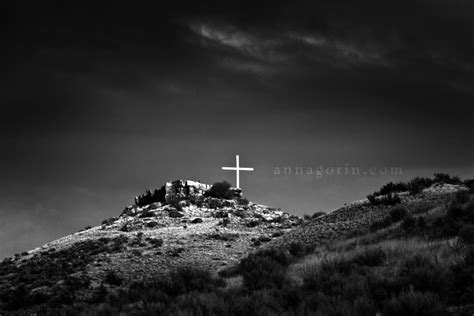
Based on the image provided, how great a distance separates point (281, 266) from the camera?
56.9 feet

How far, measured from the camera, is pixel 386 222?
22.0 meters

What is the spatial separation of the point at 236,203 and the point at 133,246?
22.9 metres

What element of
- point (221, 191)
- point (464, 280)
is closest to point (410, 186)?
point (464, 280)

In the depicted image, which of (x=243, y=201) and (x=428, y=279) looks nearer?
(x=428, y=279)

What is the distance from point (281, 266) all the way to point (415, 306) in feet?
29.0

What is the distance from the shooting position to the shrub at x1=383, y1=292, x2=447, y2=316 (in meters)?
8.70

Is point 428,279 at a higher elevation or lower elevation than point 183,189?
lower

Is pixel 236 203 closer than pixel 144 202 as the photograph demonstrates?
Yes

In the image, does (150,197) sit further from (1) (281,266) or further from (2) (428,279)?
(2) (428,279)

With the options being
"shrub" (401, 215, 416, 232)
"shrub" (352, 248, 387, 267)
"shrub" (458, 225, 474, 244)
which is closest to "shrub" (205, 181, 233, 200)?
"shrub" (401, 215, 416, 232)

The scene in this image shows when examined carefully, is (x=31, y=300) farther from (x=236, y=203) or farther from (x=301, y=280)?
(x=236, y=203)

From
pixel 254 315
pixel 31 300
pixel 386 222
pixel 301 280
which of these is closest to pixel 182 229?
pixel 31 300

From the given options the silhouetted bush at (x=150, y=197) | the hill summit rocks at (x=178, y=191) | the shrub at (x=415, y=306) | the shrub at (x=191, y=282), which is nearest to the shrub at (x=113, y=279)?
the shrub at (x=191, y=282)

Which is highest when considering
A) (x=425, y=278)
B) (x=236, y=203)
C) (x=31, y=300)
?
(x=236, y=203)
